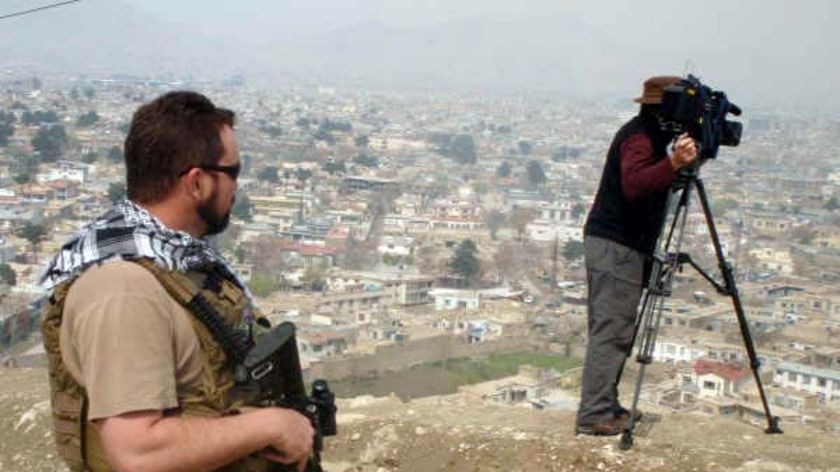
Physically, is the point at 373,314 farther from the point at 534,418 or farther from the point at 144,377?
the point at 144,377

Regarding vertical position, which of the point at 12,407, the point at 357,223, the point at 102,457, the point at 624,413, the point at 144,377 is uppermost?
the point at 144,377

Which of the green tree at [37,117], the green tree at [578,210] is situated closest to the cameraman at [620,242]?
the green tree at [578,210]

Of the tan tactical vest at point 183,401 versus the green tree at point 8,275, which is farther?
the green tree at point 8,275

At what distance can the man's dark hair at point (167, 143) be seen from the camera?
1621 millimetres

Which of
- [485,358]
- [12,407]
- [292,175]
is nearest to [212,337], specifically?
[12,407]

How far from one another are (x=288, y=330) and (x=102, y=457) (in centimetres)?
38

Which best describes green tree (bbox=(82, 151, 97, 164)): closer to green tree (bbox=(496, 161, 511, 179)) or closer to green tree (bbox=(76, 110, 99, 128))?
green tree (bbox=(76, 110, 99, 128))

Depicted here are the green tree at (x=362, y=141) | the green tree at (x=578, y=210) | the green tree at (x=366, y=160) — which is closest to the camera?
the green tree at (x=578, y=210)

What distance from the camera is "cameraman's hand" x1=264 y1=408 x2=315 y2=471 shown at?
1.63 meters

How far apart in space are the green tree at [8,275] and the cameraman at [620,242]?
47.0 feet

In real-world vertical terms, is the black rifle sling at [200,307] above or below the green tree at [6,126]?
above

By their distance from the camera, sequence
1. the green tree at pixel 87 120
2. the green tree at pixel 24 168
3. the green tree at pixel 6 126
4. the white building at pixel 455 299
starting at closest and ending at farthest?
the white building at pixel 455 299
the green tree at pixel 24 168
the green tree at pixel 6 126
the green tree at pixel 87 120

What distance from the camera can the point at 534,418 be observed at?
14.4 feet

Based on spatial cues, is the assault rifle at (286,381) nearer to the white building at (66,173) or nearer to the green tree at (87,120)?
the white building at (66,173)
